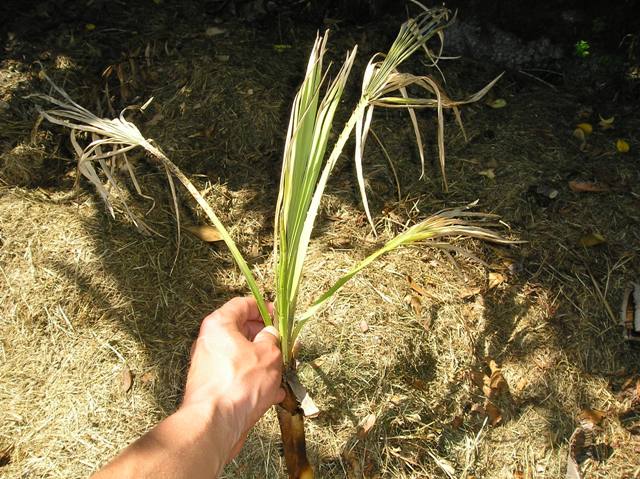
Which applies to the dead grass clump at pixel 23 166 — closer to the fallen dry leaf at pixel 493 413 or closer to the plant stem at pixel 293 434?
the plant stem at pixel 293 434

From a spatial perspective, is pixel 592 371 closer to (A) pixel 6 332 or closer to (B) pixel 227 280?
(B) pixel 227 280

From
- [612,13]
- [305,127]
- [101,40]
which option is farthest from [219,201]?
[612,13]

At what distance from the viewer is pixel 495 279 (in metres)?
2.45

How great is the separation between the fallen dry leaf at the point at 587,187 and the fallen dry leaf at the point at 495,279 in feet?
1.93

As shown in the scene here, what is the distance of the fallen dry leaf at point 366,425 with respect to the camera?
6.91 ft

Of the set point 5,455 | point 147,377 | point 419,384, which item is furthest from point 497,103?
point 5,455

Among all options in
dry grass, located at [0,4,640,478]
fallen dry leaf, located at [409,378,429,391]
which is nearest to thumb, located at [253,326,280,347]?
dry grass, located at [0,4,640,478]

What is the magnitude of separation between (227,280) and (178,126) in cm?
84

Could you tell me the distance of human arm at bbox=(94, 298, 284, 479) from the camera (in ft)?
4.50

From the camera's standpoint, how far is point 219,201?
2.61 metres

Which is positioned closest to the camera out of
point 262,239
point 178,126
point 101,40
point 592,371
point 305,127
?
point 305,127

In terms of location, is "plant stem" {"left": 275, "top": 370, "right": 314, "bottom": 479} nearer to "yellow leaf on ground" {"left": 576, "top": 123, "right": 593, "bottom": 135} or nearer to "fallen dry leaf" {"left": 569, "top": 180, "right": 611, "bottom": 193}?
"fallen dry leaf" {"left": 569, "top": 180, "right": 611, "bottom": 193}

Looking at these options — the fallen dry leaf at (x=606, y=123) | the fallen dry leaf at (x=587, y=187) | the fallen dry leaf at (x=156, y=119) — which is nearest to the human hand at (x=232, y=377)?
the fallen dry leaf at (x=156, y=119)

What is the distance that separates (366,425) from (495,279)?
842 millimetres
